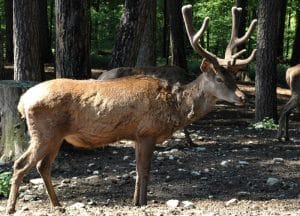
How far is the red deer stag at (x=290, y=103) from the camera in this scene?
35.8 ft

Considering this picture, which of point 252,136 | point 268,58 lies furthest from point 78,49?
point 268,58

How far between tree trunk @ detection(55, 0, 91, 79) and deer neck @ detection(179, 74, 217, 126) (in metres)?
2.65

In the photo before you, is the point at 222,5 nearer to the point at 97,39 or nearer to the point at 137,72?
the point at 97,39

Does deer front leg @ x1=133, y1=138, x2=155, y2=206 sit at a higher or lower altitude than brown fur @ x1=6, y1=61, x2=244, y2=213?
lower

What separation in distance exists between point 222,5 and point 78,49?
79.2 ft

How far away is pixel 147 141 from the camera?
6137 mm

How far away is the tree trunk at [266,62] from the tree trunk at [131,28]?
320cm

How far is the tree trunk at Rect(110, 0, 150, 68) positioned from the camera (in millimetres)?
10719

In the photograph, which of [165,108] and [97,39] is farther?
[97,39]

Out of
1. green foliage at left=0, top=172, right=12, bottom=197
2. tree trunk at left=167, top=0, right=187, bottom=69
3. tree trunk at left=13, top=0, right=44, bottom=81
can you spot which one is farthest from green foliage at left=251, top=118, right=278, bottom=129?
tree trunk at left=167, top=0, right=187, bottom=69

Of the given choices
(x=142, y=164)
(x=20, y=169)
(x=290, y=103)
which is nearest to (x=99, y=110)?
(x=142, y=164)

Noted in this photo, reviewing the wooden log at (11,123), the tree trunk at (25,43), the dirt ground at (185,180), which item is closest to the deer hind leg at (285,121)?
the dirt ground at (185,180)

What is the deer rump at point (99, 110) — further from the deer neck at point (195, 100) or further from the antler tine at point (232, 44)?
the antler tine at point (232, 44)

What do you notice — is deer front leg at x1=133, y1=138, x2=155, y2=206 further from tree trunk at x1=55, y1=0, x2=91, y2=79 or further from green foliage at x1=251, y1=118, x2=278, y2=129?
green foliage at x1=251, y1=118, x2=278, y2=129
